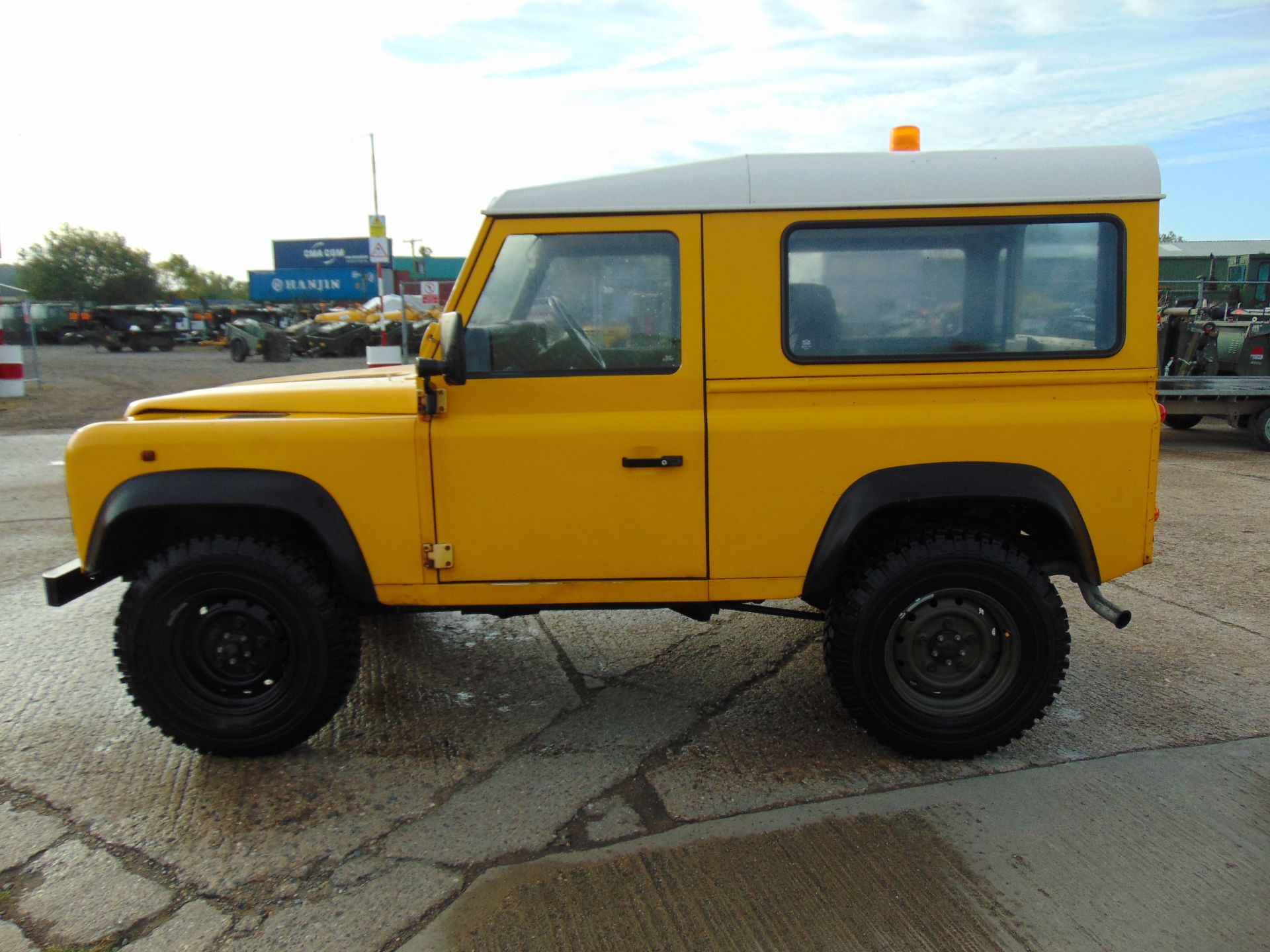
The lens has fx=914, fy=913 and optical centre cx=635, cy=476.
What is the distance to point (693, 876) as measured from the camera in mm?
2740

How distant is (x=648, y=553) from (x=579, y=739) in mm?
876

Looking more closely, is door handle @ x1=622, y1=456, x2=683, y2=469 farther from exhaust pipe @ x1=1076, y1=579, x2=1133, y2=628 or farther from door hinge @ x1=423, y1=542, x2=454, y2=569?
exhaust pipe @ x1=1076, y1=579, x2=1133, y2=628

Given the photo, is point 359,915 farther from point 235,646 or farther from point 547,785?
point 235,646

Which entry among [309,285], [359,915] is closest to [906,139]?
[359,915]

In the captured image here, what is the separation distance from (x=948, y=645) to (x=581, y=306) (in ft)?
5.94

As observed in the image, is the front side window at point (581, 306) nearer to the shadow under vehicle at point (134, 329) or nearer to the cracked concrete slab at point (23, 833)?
the cracked concrete slab at point (23, 833)

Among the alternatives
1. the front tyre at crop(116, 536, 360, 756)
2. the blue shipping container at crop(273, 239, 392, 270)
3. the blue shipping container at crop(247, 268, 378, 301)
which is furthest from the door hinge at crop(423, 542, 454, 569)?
the blue shipping container at crop(273, 239, 392, 270)

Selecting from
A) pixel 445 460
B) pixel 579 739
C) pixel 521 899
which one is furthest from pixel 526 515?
pixel 521 899

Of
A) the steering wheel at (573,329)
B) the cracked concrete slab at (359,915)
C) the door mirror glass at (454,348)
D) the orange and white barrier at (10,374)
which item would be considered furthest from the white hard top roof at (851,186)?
the orange and white barrier at (10,374)

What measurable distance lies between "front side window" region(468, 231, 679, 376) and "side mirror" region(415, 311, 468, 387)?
11 centimetres

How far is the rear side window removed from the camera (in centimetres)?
321

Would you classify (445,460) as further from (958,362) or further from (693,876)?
(958,362)

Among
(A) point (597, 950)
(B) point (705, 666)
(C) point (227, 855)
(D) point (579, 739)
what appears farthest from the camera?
(B) point (705, 666)

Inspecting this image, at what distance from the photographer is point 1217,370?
11.2 meters
